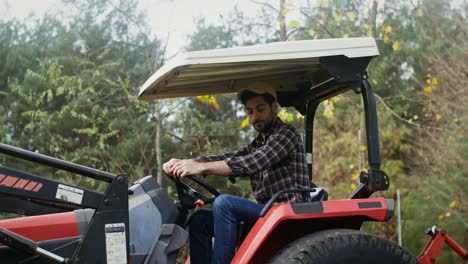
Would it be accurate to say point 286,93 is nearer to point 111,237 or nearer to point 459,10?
point 111,237

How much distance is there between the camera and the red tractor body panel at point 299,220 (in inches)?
135

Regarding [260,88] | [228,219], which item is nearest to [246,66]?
[260,88]

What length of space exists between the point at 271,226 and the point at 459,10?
1255 cm

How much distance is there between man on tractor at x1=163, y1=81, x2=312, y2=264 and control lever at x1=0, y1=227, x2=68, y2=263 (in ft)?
2.77

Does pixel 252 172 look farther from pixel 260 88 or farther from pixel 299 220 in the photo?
pixel 260 88

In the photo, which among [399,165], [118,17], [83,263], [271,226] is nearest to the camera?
[83,263]

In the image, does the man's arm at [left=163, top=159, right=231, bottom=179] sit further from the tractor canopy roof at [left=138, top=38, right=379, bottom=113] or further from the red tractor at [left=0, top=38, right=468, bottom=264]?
the tractor canopy roof at [left=138, top=38, right=379, bottom=113]

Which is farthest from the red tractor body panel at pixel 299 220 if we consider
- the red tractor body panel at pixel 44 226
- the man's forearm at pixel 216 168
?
the red tractor body panel at pixel 44 226

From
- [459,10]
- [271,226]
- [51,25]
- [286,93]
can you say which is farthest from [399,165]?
[271,226]

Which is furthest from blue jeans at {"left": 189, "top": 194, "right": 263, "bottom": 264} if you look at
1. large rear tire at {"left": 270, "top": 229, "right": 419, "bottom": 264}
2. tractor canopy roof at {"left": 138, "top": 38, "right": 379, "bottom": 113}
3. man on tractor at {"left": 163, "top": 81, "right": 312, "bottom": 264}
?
tractor canopy roof at {"left": 138, "top": 38, "right": 379, "bottom": 113}

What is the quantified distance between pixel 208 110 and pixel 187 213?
11227 mm

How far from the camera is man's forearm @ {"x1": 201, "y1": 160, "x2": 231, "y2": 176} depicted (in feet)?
11.8

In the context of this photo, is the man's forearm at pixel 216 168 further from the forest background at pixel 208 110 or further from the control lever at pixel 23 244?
the forest background at pixel 208 110

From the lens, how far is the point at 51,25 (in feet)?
50.5
